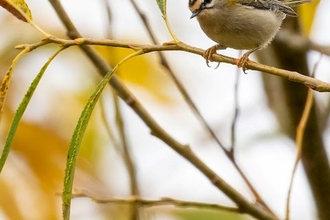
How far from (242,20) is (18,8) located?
40.4 inches

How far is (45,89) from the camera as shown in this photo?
1.80 meters

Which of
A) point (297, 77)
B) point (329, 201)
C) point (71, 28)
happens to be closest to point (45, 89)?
point (71, 28)

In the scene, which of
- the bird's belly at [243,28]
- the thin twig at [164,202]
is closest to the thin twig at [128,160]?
the thin twig at [164,202]

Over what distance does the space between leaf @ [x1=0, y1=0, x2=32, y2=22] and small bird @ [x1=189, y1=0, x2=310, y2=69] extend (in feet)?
2.69

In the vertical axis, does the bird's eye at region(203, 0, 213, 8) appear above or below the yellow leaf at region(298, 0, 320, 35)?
above

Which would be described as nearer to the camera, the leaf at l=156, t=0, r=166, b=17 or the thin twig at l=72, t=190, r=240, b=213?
the leaf at l=156, t=0, r=166, b=17

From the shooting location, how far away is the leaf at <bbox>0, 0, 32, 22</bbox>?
0.84 m

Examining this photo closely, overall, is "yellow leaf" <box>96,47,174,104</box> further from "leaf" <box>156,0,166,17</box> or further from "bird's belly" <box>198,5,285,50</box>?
"leaf" <box>156,0,166,17</box>

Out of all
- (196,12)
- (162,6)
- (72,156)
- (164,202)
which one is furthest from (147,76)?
(72,156)

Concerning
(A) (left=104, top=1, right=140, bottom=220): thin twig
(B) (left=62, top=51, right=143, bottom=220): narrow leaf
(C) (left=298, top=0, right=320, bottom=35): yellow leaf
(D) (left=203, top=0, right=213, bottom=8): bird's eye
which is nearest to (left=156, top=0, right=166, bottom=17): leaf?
(B) (left=62, top=51, right=143, bottom=220): narrow leaf

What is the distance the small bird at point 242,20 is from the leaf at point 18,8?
0.82m

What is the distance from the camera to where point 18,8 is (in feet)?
2.76

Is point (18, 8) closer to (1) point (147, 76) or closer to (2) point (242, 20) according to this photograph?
(1) point (147, 76)

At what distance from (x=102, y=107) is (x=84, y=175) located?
301 millimetres
